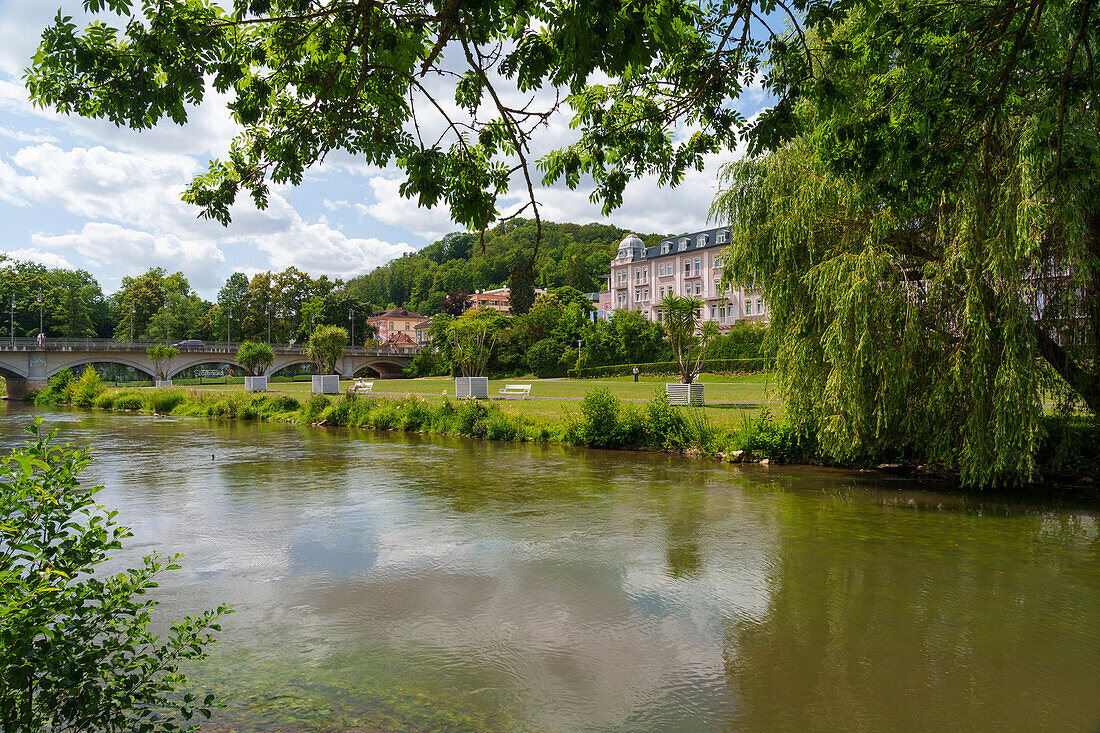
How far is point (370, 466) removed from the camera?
1831 cm

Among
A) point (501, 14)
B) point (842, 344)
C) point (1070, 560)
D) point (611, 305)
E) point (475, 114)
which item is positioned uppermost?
point (611, 305)

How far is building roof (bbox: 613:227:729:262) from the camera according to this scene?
7819 centimetres

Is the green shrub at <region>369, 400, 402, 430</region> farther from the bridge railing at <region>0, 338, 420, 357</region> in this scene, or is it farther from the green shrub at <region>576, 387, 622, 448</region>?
the bridge railing at <region>0, 338, 420, 357</region>

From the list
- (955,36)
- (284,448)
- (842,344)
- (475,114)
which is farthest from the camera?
(284,448)

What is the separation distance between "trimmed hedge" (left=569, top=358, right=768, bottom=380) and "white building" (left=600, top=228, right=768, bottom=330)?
14.1 metres

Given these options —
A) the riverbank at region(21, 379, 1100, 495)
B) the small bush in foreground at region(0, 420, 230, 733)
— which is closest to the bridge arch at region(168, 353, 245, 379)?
the riverbank at region(21, 379, 1100, 495)

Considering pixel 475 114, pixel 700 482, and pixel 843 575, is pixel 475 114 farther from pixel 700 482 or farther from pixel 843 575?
pixel 700 482

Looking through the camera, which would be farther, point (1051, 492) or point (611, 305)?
point (611, 305)

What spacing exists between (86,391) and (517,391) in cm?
2986

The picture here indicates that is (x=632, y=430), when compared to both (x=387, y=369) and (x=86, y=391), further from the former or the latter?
(x=387, y=369)

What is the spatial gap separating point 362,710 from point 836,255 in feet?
43.0

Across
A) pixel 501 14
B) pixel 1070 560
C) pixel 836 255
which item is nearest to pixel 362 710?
pixel 501 14

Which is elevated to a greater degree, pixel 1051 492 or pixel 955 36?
pixel 955 36

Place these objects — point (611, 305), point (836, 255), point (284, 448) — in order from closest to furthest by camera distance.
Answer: point (836, 255) → point (284, 448) → point (611, 305)
